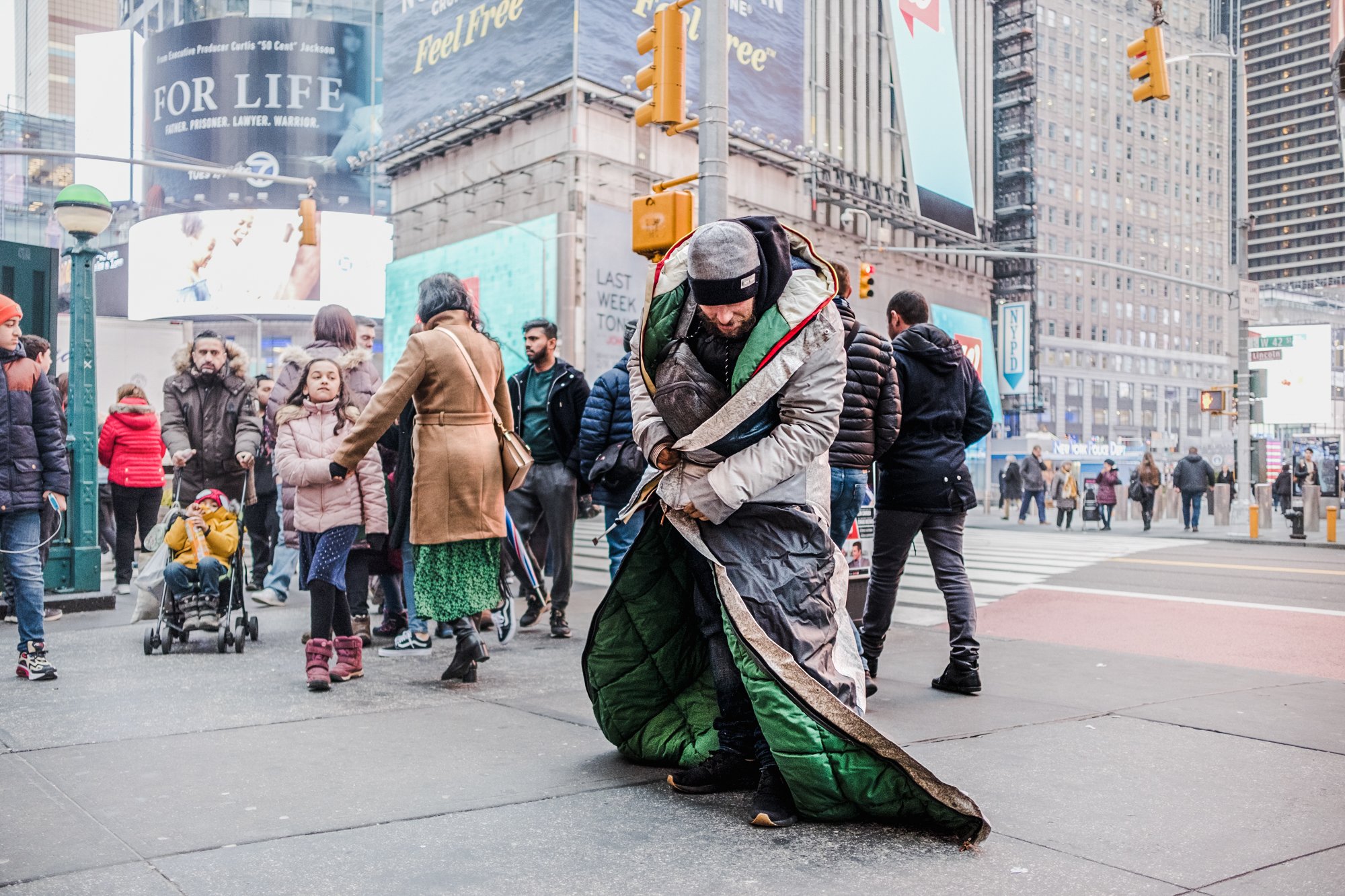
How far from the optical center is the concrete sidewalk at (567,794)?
10.3ft

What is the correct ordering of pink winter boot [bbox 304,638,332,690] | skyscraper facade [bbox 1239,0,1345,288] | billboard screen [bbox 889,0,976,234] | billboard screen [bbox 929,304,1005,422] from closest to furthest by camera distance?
pink winter boot [bbox 304,638,332,690]
billboard screen [bbox 889,0,976,234]
billboard screen [bbox 929,304,1005,422]
skyscraper facade [bbox 1239,0,1345,288]

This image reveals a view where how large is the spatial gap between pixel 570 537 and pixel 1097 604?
15.7ft

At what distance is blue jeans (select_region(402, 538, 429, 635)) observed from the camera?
678 centimetres

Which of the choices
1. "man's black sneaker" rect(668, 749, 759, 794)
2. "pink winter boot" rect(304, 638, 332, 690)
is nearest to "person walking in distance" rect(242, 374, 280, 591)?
"pink winter boot" rect(304, 638, 332, 690)

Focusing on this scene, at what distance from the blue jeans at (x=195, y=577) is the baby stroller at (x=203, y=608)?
0.03 meters

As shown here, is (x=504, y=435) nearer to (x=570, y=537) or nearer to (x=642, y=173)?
(x=570, y=537)

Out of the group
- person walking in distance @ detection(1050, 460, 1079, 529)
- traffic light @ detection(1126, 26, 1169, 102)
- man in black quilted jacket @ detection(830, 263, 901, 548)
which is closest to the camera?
man in black quilted jacket @ detection(830, 263, 901, 548)

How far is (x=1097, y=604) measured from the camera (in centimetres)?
1025

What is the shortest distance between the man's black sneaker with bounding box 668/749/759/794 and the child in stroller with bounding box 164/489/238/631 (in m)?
3.96

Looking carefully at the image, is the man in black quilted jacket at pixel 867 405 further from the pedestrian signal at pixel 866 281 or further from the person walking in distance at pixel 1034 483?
the person walking in distance at pixel 1034 483

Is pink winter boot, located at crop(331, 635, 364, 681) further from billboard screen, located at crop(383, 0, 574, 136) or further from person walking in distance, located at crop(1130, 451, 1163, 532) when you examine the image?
billboard screen, located at crop(383, 0, 574, 136)

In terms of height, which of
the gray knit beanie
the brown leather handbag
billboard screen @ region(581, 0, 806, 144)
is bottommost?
the brown leather handbag

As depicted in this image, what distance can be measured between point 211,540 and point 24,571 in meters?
1.20

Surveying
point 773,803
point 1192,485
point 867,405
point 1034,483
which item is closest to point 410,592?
point 867,405
